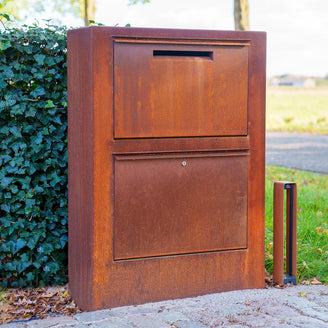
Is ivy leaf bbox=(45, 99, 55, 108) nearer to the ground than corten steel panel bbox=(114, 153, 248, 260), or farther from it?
farther from it

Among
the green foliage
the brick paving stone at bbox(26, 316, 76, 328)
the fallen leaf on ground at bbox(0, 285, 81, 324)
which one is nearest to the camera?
the brick paving stone at bbox(26, 316, 76, 328)

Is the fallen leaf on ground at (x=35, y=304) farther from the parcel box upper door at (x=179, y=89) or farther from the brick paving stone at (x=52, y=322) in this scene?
the parcel box upper door at (x=179, y=89)

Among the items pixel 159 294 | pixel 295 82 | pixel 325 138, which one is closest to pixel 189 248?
pixel 159 294

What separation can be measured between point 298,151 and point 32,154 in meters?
10.3

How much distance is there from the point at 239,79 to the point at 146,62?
0.65 meters

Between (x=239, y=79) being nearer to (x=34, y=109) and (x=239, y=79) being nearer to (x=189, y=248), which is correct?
(x=189, y=248)

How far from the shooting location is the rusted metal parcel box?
3.15 meters

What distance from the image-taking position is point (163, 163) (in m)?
3.29

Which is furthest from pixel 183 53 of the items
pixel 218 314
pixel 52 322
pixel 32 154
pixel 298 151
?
pixel 298 151

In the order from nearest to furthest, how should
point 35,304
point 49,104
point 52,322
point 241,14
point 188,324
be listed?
point 188,324 < point 52,322 < point 35,304 < point 49,104 < point 241,14

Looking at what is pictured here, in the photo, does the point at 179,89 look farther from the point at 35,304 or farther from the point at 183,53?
the point at 35,304

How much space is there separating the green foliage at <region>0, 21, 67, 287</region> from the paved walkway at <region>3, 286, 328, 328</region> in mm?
707

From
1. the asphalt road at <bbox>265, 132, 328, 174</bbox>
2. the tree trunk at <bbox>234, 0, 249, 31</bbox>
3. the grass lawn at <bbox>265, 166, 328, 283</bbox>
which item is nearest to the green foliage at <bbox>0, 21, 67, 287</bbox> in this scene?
the grass lawn at <bbox>265, 166, 328, 283</bbox>

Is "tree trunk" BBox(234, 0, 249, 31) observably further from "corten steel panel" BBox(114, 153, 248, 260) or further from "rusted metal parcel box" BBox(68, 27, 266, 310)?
"corten steel panel" BBox(114, 153, 248, 260)
